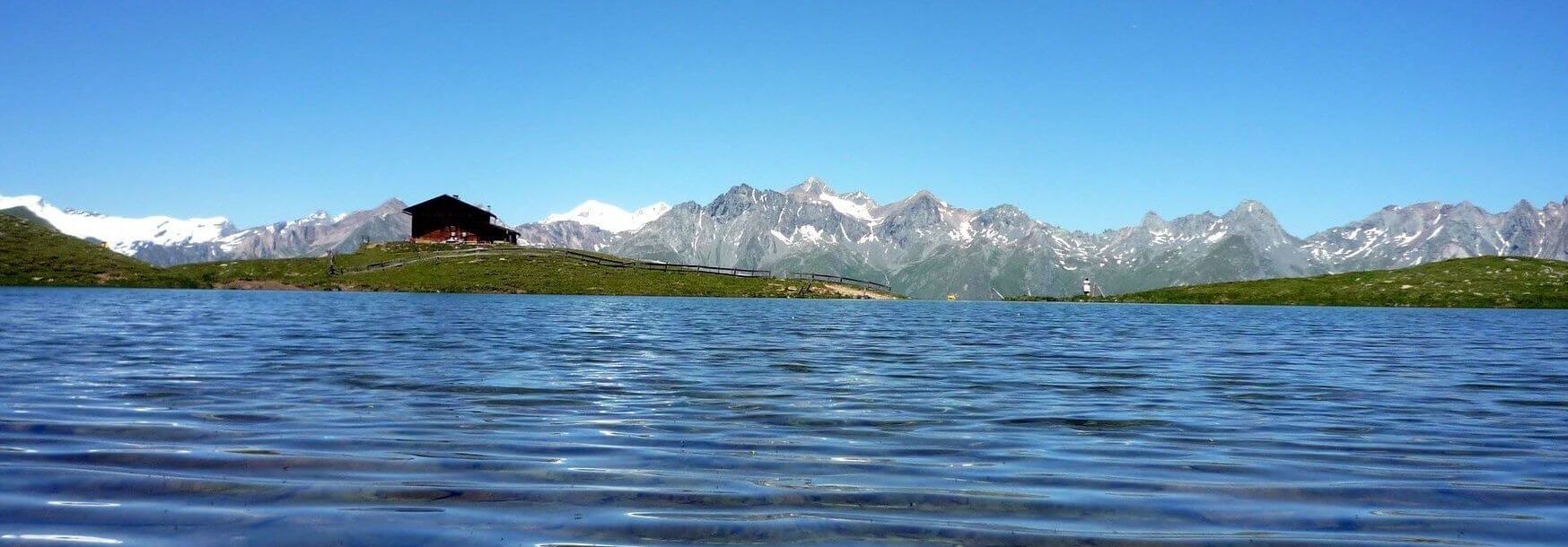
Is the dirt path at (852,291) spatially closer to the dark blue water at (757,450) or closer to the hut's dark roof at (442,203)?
the hut's dark roof at (442,203)

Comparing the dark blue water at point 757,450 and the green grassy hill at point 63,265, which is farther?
the green grassy hill at point 63,265

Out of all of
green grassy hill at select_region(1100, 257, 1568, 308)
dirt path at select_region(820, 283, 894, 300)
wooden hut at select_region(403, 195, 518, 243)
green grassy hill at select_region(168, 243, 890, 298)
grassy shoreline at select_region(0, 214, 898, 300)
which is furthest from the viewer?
wooden hut at select_region(403, 195, 518, 243)

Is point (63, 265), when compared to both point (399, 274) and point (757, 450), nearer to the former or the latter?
point (399, 274)

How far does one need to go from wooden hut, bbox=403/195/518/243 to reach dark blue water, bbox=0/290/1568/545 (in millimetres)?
143784

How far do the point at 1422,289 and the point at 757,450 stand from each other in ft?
533

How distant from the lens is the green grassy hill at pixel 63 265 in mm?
125500

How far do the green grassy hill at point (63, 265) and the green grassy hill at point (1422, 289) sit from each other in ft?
459

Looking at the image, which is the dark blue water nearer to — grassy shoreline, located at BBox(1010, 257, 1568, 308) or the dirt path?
the dirt path

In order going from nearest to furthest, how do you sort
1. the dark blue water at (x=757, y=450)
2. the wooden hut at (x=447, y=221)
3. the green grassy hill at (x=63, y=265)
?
the dark blue water at (x=757, y=450)
the green grassy hill at (x=63, y=265)
the wooden hut at (x=447, y=221)

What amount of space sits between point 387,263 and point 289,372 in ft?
406

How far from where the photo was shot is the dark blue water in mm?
9281

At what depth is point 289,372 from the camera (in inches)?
946

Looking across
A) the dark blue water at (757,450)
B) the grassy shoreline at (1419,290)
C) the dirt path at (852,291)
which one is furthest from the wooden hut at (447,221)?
the dark blue water at (757,450)

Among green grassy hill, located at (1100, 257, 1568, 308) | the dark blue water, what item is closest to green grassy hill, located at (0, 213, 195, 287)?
the dark blue water
